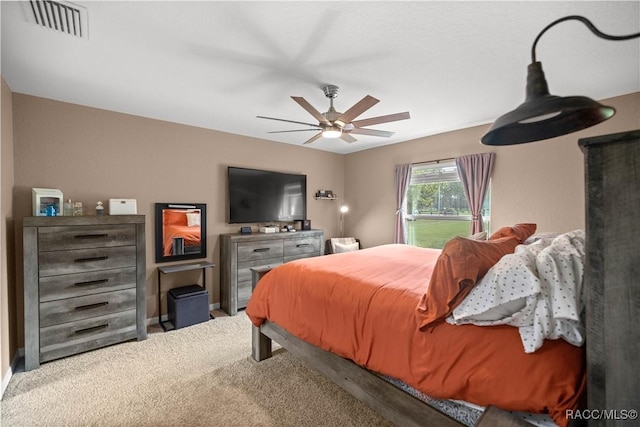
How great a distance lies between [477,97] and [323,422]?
125 inches

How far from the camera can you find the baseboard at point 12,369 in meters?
2.12

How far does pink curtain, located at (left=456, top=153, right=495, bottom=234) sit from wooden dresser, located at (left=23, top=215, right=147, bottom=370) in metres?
4.03

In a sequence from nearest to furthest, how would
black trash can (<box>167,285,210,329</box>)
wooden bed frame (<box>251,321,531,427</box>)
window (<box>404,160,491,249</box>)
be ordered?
wooden bed frame (<box>251,321,531,427</box>) → black trash can (<box>167,285,210,329</box>) → window (<box>404,160,491,249</box>)

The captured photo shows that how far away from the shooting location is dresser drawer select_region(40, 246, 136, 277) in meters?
2.50

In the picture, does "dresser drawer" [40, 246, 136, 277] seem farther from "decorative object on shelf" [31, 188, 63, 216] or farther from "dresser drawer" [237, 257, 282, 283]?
"dresser drawer" [237, 257, 282, 283]

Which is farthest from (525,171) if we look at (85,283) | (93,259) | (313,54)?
(85,283)

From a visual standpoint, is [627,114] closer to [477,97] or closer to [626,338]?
[477,97]

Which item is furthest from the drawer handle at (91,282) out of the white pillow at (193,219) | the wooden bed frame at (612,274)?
the wooden bed frame at (612,274)

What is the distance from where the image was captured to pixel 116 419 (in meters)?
1.87

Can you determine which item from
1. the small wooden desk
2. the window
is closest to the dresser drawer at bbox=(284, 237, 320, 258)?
the small wooden desk

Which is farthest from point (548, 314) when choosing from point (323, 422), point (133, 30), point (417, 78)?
point (133, 30)

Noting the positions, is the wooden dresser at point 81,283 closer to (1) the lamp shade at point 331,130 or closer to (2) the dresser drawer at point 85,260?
(2) the dresser drawer at point 85,260

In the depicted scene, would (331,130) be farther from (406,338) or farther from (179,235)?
(179,235)

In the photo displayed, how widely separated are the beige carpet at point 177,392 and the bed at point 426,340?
273mm
